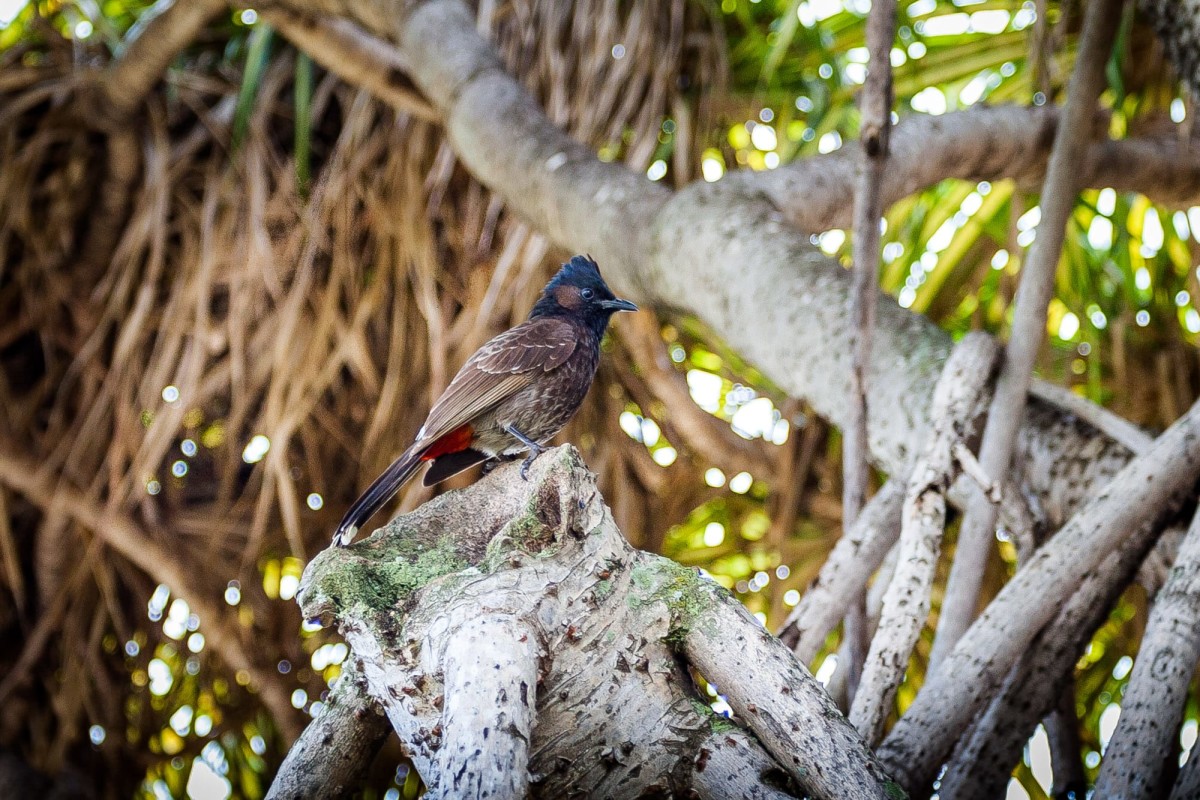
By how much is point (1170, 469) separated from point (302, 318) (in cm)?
258

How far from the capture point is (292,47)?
4.16 m

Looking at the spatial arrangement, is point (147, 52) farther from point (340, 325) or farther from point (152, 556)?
point (152, 556)

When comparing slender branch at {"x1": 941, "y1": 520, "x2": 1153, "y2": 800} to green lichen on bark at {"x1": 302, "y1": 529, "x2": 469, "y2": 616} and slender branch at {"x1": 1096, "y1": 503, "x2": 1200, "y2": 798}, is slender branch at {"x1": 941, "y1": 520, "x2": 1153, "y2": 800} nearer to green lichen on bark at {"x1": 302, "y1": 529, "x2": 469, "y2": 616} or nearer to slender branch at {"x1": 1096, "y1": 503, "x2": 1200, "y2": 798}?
slender branch at {"x1": 1096, "y1": 503, "x2": 1200, "y2": 798}

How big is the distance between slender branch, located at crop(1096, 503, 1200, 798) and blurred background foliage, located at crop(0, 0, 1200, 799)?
1656 millimetres

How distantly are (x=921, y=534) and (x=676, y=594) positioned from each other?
51 centimetres

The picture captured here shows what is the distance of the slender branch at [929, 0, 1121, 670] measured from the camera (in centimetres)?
206

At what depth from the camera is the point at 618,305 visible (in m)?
2.72

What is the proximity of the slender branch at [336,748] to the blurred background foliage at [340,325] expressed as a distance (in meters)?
Answer: 1.72

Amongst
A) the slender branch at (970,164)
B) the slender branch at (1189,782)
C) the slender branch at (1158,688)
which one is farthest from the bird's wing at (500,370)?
the slender branch at (1189,782)

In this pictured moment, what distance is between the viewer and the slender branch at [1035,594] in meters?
1.74

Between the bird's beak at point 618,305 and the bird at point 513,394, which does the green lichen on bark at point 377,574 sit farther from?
the bird's beak at point 618,305

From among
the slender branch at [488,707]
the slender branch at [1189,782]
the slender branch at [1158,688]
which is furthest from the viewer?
the slender branch at [1158,688]

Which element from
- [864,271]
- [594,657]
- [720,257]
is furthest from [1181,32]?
[594,657]

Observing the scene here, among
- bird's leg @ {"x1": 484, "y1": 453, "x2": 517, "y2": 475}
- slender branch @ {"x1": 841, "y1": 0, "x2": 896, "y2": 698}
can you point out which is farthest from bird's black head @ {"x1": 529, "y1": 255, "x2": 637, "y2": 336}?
slender branch @ {"x1": 841, "y1": 0, "x2": 896, "y2": 698}
